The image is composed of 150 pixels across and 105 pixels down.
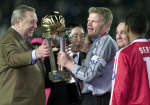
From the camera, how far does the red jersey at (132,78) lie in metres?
2.13

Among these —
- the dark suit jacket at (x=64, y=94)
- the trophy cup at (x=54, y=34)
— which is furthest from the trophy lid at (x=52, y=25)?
the dark suit jacket at (x=64, y=94)

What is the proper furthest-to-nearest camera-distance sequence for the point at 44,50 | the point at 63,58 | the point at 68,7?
the point at 68,7 → the point at 44,50 → the point at 63,58

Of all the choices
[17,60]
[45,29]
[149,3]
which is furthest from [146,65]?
[149,3]

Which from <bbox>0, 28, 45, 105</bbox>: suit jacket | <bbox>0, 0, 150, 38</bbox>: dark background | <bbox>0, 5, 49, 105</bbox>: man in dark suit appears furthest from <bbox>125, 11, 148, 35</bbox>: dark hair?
<bbox>0, 0, 150, 38</bbox>: dark background

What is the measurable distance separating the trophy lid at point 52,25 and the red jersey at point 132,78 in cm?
55

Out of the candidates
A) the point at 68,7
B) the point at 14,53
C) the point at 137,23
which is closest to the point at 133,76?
the point at 137,23

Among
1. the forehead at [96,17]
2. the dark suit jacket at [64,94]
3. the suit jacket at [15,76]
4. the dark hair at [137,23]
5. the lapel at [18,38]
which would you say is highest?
the forehead at [96,17]

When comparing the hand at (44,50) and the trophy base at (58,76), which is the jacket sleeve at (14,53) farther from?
the trophy base at (58,76)

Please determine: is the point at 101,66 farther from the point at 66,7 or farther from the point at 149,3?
the point at 149,3

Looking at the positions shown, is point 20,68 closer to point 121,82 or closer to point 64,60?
point 64,60

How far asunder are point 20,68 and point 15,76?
0.08 metres

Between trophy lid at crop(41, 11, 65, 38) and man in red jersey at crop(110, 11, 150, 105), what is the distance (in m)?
0.55

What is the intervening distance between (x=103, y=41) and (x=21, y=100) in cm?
94

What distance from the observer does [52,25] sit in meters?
2.43
